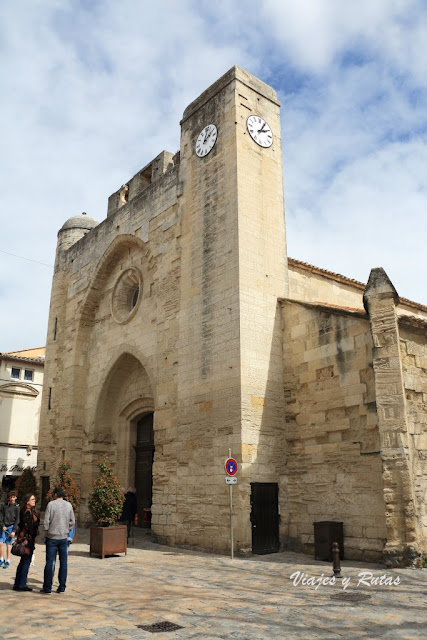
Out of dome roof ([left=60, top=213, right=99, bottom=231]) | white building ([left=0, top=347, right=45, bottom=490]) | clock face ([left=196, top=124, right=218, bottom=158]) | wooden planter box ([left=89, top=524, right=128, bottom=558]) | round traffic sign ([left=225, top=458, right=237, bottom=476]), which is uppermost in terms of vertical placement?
dome roof ([left=60, top=213, right=99, bottom=231])

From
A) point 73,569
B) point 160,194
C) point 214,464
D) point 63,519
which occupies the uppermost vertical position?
point 160,194

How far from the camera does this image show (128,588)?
6750mm

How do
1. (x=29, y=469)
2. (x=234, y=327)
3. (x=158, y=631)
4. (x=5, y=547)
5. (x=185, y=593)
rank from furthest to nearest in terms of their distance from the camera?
(x=29, y=469), (x=234, y=327), (x=5, y=547), (x=185, y=593), (x=158, y=631)

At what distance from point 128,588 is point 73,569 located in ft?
6.50

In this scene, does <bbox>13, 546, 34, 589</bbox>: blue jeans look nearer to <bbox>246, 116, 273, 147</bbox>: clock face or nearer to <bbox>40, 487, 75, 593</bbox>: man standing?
<bbox>40, 487, 75, 593</bbox>: man standing

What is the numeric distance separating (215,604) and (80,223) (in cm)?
1725

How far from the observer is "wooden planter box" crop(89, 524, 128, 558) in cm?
964

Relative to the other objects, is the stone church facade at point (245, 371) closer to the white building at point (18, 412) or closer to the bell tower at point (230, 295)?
the bell tower at point (230, 295)

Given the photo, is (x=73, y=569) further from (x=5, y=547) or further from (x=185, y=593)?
(x=185, y=593)

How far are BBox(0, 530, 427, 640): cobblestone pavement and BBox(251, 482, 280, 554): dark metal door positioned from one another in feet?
3.33

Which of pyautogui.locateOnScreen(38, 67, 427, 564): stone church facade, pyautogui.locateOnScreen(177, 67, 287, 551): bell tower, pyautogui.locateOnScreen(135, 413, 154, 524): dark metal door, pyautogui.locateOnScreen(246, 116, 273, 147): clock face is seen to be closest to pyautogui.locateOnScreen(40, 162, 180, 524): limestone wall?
pyautogui.locateOnScreen(38, 67, 427, 564): stone church facade

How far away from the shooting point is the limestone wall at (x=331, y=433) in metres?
9.14

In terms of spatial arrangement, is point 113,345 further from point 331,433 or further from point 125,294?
point 331,433

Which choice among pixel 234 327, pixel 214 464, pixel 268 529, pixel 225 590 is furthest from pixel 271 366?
pixel 225 590
